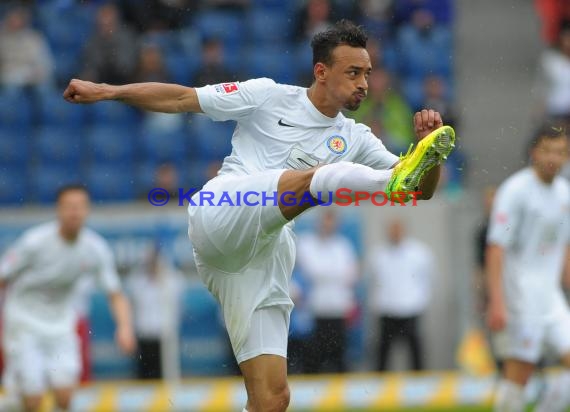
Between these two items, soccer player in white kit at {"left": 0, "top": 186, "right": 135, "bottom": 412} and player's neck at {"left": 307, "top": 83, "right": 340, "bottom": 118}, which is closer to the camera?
player's neck at {"left": 307, "top": 83, "right": 340, "bottom": 118}

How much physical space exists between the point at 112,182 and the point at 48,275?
400cm

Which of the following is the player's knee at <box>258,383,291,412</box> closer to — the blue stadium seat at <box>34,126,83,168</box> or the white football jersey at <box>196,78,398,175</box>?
Answer: the white football jersey at <box>196,78,398,175</box>

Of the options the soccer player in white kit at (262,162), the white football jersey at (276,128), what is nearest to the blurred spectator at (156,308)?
the soccer player in white kit at (262,162)

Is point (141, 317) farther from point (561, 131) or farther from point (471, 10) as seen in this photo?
point (471, 10)

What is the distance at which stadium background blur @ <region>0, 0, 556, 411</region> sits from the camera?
42.5ft

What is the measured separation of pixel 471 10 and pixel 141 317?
6.22 m

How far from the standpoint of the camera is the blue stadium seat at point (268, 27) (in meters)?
14.6

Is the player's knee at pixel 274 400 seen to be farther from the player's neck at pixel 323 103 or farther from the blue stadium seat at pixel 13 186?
the blue stadium seat at pixel 13 186

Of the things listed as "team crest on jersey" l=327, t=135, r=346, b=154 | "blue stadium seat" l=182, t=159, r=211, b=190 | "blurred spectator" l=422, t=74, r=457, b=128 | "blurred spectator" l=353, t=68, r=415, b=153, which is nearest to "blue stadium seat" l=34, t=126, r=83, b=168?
"blue stadium seat" l=182, t=159, r=211, b=190

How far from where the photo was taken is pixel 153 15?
47.5 feet

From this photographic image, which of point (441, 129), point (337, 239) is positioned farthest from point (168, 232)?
point (441, 129)

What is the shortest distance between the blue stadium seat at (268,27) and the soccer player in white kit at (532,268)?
582 centimetres

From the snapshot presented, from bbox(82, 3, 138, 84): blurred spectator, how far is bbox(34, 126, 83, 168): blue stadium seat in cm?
70

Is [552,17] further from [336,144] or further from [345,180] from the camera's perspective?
[345,180]
